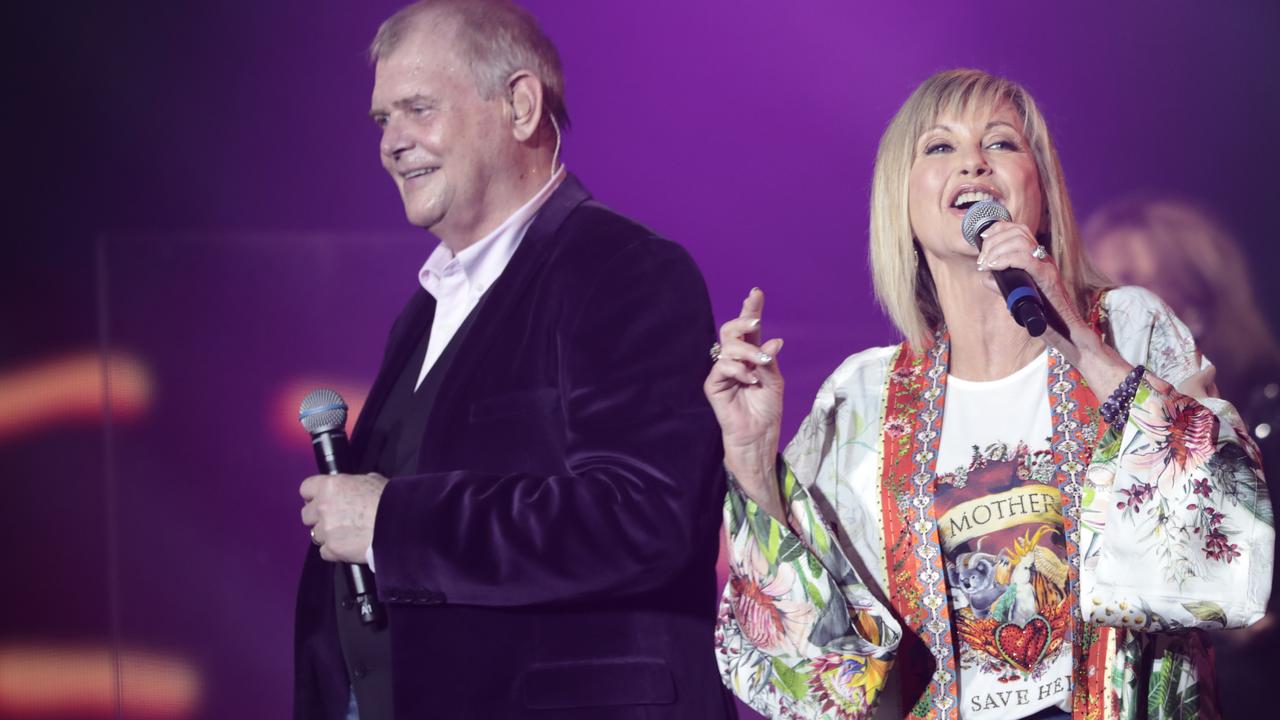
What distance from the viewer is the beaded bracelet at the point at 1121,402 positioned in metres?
1.68

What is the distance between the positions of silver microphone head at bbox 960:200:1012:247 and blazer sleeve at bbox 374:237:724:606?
1.45 feet

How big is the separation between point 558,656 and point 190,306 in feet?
5.57

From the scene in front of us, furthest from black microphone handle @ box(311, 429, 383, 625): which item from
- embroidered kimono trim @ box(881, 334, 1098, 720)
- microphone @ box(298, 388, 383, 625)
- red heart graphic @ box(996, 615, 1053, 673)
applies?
red heart graphic @ box(996, 615, 1053, 673)

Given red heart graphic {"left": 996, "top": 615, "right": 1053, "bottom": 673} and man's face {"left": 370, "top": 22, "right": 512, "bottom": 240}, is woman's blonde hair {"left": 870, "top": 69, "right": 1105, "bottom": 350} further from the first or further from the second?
Result: man's face {"left": 370, "top": 22, "right": 512, "bottom": 240}

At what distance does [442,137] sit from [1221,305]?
1.98 meters

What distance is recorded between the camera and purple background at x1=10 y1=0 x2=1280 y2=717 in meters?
2.93

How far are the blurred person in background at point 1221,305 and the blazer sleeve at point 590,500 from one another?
1.57 metres

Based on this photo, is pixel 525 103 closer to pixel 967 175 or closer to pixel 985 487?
pixel 967 175

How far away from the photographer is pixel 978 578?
1843 millimetres

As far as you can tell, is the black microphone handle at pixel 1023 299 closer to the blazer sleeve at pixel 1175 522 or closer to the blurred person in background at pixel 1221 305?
the blazer sleeve at pixel 1175 522

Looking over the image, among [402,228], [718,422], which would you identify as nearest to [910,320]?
[718,422]

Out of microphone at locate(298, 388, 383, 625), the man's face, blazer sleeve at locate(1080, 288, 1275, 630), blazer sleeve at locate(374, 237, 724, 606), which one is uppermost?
the man's face

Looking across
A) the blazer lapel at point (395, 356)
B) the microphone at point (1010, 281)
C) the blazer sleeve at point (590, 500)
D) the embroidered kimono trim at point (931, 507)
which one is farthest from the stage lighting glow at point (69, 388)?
the microphone at point (1010, 281)

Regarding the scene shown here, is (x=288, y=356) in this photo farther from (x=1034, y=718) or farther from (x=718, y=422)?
(x=1034, y=718)
